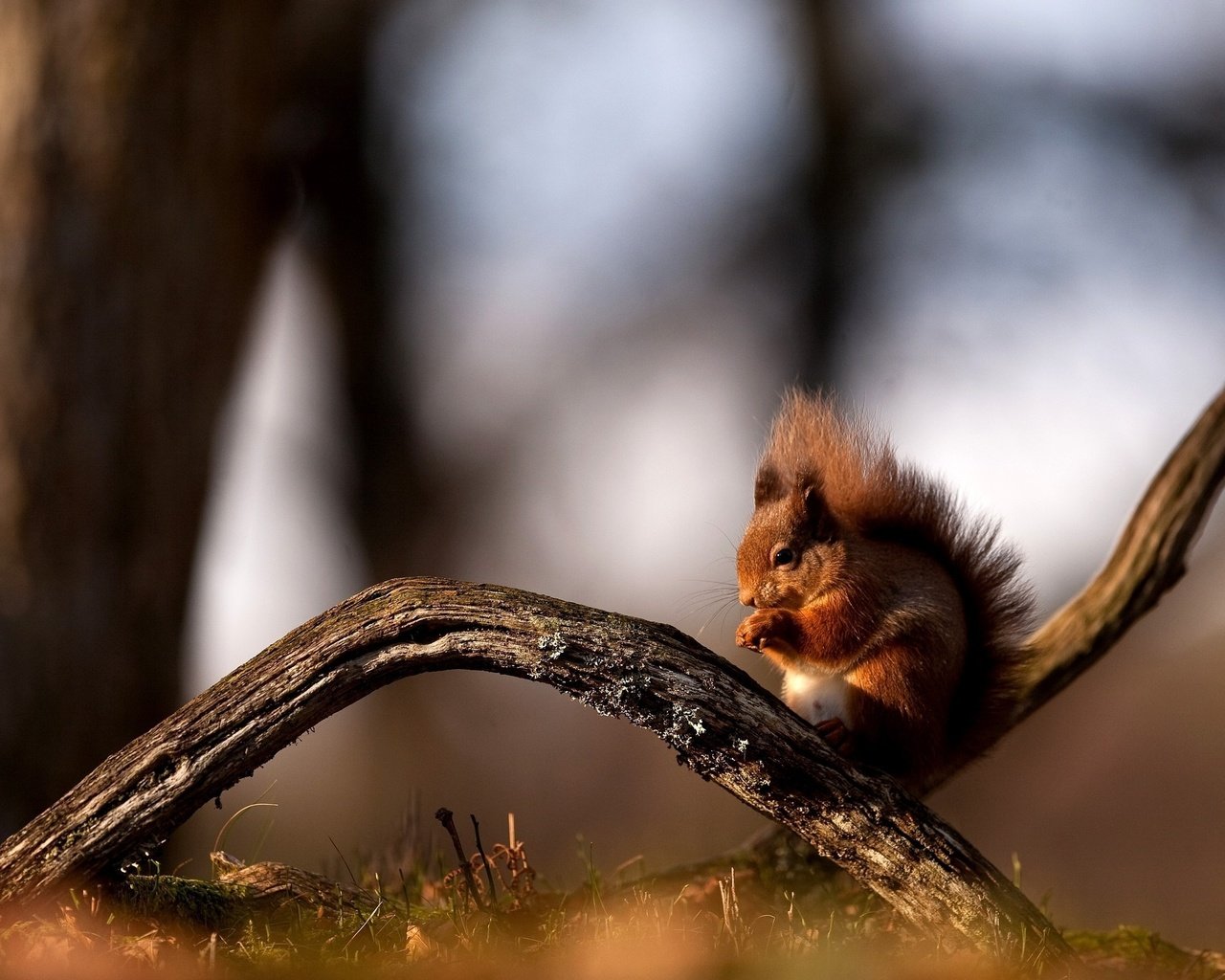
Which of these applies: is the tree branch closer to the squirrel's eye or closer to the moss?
the squirrel's eye

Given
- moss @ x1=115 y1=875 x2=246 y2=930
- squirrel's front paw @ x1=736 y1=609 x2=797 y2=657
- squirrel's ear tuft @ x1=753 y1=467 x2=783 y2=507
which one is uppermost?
squirrel's ear tuft @ x1=753 y1=467 x2=783 y2=507

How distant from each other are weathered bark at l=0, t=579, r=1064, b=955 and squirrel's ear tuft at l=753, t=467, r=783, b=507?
0.37 meters

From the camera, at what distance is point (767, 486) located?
1.60 m

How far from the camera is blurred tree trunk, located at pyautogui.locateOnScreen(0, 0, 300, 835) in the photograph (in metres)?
2.78

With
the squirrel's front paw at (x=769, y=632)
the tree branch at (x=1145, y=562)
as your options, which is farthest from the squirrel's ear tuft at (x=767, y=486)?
the tree branch at (x=1145, y=562)

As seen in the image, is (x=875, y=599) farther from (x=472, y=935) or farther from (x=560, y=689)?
(x=472, y=935)

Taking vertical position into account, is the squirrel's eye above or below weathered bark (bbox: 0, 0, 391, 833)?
below

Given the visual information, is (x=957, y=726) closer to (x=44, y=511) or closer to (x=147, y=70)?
(x=44, y=511)

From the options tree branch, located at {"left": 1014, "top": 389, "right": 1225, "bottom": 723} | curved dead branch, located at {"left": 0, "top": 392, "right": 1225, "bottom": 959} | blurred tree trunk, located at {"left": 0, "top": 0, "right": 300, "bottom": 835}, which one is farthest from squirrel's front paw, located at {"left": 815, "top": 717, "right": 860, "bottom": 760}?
blurred tree trunk, located at {"left": 0, "top": 0, "right": 300, "bottom": 835}

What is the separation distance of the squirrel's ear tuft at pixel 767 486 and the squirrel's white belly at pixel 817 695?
0.24 metres

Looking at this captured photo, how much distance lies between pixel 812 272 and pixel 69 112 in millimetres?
2462

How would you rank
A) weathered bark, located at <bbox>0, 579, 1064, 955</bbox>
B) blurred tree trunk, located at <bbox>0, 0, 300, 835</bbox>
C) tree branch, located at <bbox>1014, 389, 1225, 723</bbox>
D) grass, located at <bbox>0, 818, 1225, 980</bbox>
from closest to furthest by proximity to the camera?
1. grass, located at <bbox>0, 818, 1225, 980</bbox>
2. weathered bark, located at <bbox>0, 579, 1064, 955</bbox>
3. tree branch, located at <bbox>1014, 389, 1225, 723</bbox>
4. blurred tree trunk, located at <bbox>0, 0, 300, 835</bbox>

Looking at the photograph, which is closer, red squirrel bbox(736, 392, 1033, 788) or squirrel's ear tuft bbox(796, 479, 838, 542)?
red squirrel bbox(736, 392, 1033, 788)

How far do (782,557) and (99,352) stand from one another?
6.79 ft
